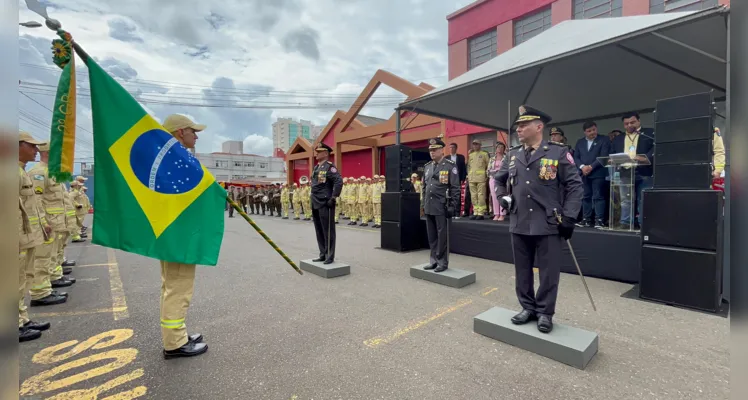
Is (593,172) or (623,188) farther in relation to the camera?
(593,172)

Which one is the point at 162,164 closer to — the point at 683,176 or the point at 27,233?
the point at 27,233

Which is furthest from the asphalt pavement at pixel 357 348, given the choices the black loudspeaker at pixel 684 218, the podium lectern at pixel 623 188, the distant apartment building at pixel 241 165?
the distant apartment building at pixel 241 165

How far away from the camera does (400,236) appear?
714 centimetres

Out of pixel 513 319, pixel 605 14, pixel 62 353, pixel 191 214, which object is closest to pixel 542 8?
pixel 605 14

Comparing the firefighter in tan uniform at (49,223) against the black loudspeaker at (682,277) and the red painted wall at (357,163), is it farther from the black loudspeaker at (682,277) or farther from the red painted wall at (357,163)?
the red painted wall at (357,163)

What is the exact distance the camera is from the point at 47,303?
13.5ft

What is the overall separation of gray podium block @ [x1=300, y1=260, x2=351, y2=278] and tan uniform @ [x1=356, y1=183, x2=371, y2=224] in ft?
25.8

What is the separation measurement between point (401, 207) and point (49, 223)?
216 inches

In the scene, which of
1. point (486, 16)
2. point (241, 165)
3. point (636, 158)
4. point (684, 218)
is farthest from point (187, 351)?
point (241, 165)

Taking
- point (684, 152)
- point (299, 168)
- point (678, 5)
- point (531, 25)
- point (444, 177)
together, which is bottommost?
point (444, 177)

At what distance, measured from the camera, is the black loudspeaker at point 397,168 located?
24.1 ft

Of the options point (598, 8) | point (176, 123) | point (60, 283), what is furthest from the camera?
→ point (598, 8)

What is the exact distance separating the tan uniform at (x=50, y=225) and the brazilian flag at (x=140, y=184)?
2.34m

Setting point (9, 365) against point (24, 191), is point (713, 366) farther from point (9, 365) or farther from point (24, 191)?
point (24, 191)
